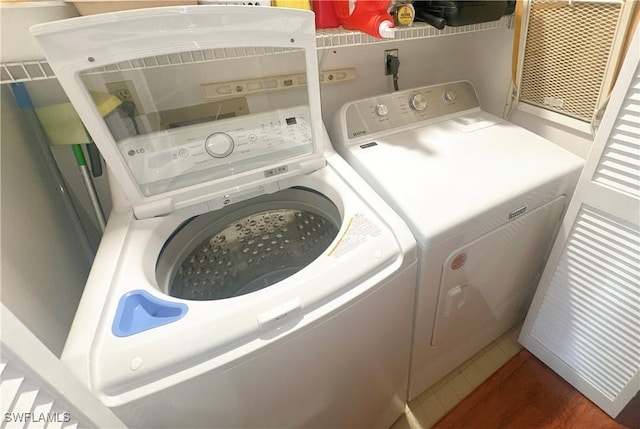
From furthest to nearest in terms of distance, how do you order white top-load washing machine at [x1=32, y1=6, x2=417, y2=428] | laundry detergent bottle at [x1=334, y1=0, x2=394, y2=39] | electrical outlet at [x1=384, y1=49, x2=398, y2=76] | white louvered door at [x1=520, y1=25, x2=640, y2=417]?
electrical outlet at [x1=384, y1=49, x2=398, y2=76]
laundry detergent bottle at [x1=334, y1=0, x2=394, y2=39]
white louvered door at [x1=520, y1=25, x2=640, y2=417]
white top-load washing machine at [x1=32, y1=6, x2=417, y2=428]

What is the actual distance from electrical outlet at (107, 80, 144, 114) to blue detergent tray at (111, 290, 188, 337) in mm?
520

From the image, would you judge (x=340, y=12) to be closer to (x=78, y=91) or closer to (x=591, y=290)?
(x=78, y=91)

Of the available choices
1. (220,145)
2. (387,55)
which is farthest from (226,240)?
(387,55)

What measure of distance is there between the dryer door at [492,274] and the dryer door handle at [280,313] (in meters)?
0.54

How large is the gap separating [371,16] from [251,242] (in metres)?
0.93

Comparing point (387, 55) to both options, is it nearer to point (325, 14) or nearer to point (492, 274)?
point (325, 14)

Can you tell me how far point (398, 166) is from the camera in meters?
1.22

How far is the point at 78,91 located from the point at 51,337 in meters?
0.79

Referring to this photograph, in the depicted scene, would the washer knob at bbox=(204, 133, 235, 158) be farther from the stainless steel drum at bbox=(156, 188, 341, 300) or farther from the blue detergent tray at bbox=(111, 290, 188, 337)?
the blue detergent tray at bbox=(111, 290, 188, 337)

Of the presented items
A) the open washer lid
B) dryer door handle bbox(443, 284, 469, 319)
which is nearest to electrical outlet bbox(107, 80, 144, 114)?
the open washer lid

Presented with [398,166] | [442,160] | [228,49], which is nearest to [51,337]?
[228,49]

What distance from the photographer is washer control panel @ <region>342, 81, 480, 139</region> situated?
4.65 ft

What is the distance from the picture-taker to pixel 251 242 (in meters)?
1.37

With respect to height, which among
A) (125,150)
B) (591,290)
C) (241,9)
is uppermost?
(241,9)
